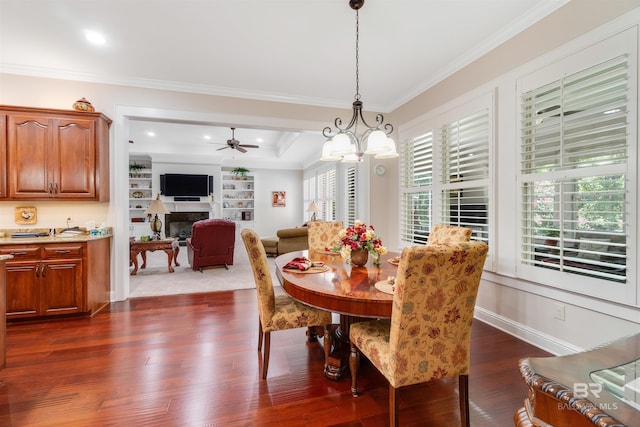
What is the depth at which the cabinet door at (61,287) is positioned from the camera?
2998 mm

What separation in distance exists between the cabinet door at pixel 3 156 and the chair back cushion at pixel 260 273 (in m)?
3.18

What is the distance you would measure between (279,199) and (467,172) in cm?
764

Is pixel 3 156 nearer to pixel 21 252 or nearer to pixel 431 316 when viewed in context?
pixel 21 252

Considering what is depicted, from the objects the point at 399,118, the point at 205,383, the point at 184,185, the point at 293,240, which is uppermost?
the point at 399,118

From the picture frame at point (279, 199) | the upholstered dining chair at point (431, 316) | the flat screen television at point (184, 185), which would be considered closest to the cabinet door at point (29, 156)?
the upholstered dining chair at point (431, 316)

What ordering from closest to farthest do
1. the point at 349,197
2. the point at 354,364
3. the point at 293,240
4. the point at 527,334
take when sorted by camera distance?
1. the point at 354,364
2. the point at 527,334
3. the point at 349,197
4. the point at 293,240

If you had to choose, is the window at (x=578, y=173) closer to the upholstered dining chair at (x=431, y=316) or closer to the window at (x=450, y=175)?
the window at (x=450, y=175)

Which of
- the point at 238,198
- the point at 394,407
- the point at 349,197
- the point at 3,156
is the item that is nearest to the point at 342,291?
the point at 394,407

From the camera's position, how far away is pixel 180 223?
9109mm

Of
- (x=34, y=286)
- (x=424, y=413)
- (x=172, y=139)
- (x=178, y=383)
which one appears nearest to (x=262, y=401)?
(x=178, y=383)

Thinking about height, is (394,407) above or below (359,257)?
below

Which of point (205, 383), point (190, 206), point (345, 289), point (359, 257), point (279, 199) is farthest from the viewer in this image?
point (279, 199)

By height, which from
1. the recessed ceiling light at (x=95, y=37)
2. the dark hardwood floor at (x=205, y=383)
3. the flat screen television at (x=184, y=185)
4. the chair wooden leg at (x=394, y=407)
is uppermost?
the recessed ceiling light at (x=95, y=37)

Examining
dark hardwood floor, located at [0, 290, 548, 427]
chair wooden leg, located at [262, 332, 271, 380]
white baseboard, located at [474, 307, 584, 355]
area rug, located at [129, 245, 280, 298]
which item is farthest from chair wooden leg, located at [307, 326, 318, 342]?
area rug, located at [129, 245, 280, 298]
